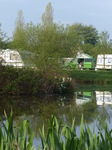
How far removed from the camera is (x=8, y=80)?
18.5m

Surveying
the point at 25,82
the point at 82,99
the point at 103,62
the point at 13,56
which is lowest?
the point at 82,99

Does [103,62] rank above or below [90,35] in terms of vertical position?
below

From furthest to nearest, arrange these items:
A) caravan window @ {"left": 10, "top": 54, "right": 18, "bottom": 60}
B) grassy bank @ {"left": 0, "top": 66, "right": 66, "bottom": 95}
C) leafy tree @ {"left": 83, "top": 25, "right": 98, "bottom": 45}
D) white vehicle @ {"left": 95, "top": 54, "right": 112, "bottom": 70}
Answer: leafy tree @ {"left": 83, "top": 25, "right": 98, "bottom": 45} < white vehicle @ {"left": 95, "top": 54, "right": 112, "bottom": 70} < caravan window @ {"left": 10, "top": 54, "right": 18, "bottom": 60} < grassy bank @ {"left": 0, "top": 66, "right": 66, "bottom": 95}

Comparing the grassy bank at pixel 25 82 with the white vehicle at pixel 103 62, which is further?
the white vehicle at pixel 103 62

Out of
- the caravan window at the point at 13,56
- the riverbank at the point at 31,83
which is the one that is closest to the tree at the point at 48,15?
the caravan window at the point at 13,56

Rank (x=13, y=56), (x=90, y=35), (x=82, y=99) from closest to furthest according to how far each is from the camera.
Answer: (x=82, y=99) < (x=13, y=56) < (x=90, y=35)

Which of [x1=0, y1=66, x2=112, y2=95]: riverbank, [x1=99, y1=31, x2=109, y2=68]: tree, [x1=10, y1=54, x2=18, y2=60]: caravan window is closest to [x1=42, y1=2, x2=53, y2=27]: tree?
[x1=99, y1=31, x2=109, y2=68]: tree

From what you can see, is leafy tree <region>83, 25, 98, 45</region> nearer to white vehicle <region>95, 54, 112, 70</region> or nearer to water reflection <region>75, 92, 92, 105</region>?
white vehicle <region>95, 54, 112, 70</region>

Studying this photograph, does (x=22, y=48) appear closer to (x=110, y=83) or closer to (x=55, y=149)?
(x=110, y=83)

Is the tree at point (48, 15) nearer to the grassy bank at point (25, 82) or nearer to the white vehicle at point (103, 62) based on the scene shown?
the white vehicle at point (103, 62)

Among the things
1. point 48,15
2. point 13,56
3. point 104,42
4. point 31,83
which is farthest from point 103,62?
point 31,83

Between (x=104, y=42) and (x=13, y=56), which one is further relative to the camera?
(x=104, y=42)

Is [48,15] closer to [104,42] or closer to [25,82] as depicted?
[104,42]

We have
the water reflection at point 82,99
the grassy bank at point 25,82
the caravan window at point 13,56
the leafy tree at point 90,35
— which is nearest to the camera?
the water reflection at point 82,99
